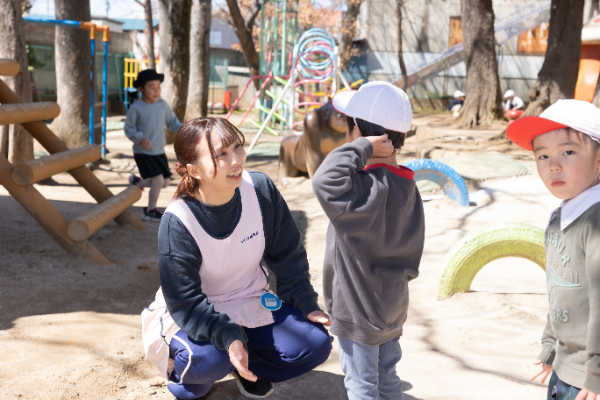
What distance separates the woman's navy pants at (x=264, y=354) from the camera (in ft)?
7.05

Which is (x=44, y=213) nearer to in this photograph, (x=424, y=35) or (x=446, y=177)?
(x=446, y=177)

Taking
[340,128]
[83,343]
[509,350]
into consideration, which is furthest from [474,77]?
[83,343]

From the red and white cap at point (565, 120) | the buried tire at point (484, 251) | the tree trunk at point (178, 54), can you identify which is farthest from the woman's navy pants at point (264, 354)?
the tree trunk at point (178, 54)

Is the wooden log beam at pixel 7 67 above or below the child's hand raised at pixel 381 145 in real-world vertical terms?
above

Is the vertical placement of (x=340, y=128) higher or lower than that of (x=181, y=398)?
higher

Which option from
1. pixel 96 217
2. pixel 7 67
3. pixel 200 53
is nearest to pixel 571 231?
pixel 96 217

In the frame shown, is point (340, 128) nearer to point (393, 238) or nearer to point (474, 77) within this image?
point (393, 238)

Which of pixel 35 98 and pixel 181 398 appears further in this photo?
pixel 35 98

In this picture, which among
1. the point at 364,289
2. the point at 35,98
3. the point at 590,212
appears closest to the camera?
the point at 590,212

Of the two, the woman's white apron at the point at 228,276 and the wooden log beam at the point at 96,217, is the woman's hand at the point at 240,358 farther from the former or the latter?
the wooden log beam at the point at 96,217

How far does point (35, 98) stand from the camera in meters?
8.14

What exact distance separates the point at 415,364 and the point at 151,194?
150 inches

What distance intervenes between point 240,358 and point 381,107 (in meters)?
0.96

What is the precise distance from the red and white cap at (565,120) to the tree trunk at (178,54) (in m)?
9.72
